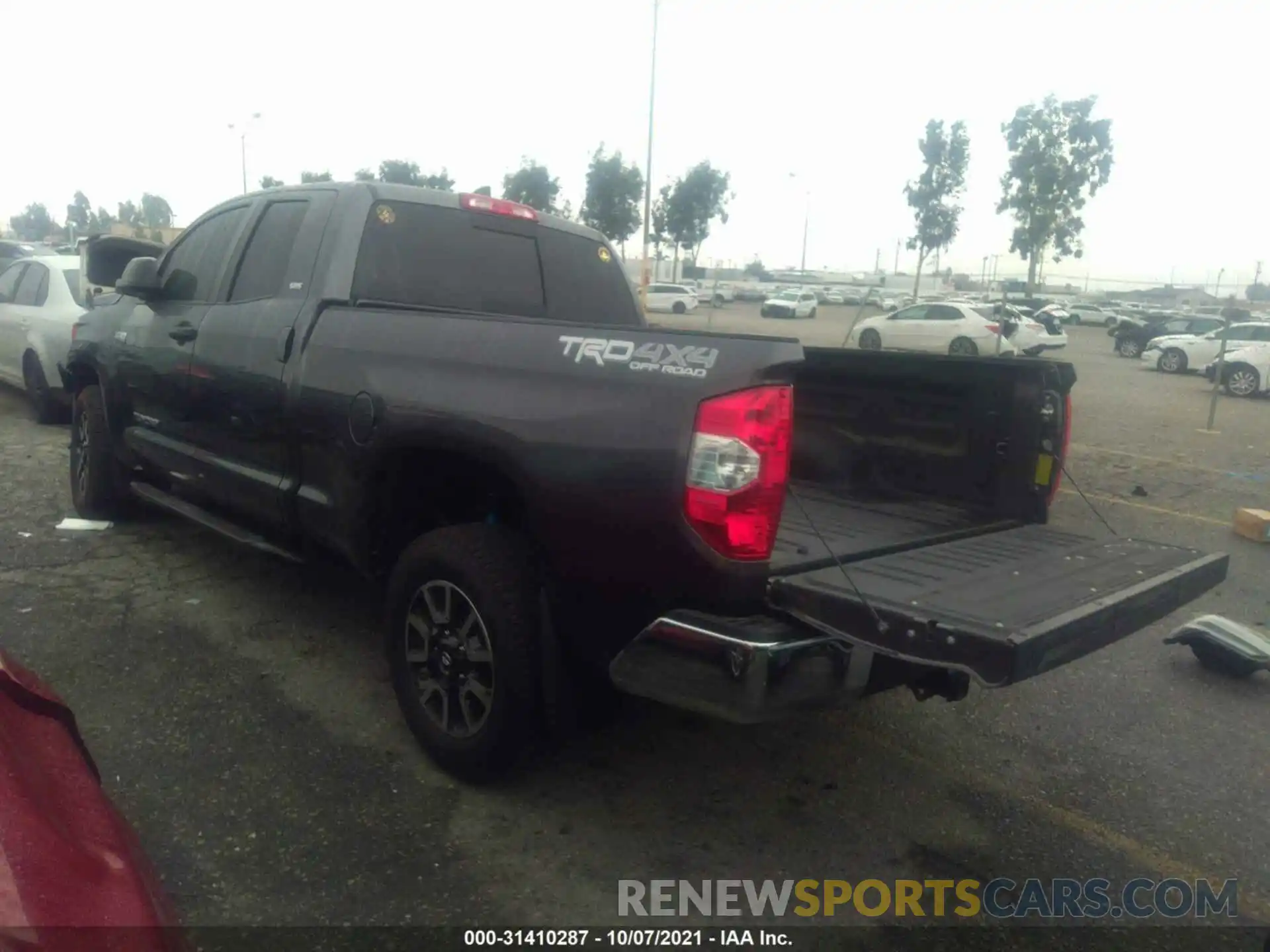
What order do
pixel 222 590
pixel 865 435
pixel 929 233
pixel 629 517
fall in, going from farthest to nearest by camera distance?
pixel 929 233
pixel 222 590
pixel 865 435
pixel 629 517

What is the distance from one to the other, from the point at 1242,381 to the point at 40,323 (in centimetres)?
1999

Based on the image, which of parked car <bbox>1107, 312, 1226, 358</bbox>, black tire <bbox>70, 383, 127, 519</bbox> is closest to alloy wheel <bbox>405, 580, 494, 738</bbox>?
black tire <bbox>70, 383, 127, 519</bbox>

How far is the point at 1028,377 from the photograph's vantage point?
147 inches

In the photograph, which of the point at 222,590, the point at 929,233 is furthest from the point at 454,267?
the point at 929,233

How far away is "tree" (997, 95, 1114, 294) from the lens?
42.7m

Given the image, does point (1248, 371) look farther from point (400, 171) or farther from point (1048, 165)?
point (400, 171)

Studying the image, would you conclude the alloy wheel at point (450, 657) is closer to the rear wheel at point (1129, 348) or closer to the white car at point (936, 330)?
the white car at point (936, 330)

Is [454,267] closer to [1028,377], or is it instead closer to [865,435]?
[865,435]

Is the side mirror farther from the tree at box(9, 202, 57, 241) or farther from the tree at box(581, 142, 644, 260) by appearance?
the tree at box(9, 202, 57, 241)

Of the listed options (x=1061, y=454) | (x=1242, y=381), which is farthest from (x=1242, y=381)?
(x=1061, y=454)

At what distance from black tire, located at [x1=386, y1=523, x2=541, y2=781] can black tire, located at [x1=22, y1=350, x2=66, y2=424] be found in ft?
25.5

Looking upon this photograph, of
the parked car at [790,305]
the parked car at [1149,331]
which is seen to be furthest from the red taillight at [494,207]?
the parked car at [790,305]

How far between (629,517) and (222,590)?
3.32m

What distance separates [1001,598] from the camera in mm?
2891
